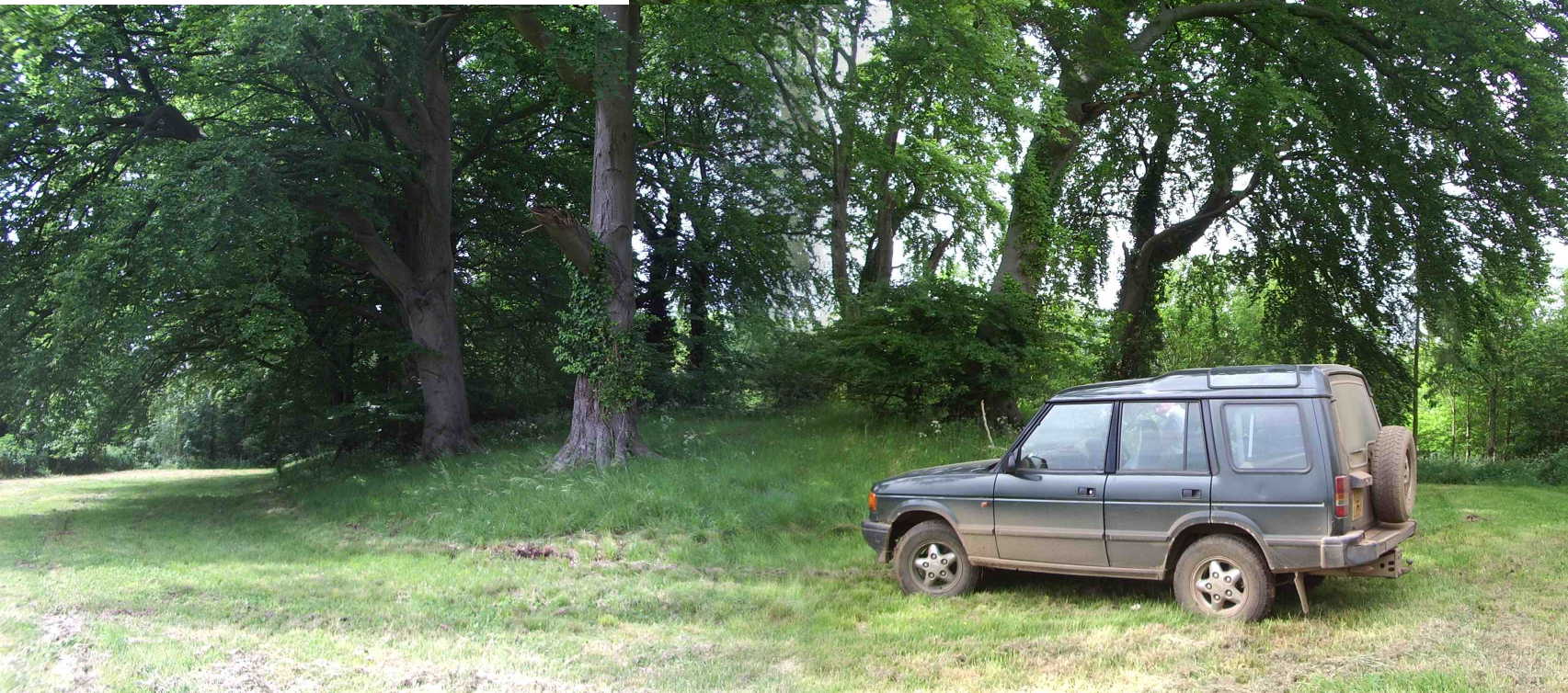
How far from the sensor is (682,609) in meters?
7.61

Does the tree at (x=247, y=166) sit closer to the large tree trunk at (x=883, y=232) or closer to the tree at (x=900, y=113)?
the tree at (x=900, y=113)

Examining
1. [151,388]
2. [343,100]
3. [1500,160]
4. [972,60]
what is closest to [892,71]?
[972,60]

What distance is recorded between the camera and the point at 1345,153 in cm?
2000

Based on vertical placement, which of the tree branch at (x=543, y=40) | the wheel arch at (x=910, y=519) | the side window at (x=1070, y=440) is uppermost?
the tree branch at (x=543, y=40)

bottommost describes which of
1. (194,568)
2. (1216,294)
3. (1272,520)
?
(194,568)

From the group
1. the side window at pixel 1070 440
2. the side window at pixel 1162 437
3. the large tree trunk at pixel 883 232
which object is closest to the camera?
the side window at pixel 1162 437

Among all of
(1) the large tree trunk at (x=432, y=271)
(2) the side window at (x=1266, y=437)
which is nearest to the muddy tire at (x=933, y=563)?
(2) the side window at (x=1266, y=437)

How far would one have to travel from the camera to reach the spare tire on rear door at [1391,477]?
6637 millimetres

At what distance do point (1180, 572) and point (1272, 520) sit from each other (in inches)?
28.6

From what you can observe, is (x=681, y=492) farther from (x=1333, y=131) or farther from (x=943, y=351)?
(x=1333, y=131)

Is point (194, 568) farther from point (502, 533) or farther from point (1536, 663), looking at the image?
point (1536, 663)

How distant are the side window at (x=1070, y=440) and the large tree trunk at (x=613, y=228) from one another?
327 inches

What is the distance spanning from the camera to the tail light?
20.4 ft

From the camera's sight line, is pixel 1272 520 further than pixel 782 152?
No
